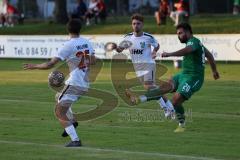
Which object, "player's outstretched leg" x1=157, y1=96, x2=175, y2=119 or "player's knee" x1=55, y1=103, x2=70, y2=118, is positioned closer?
"player's knee" x1=55, y1=103, x2=70, y2=118

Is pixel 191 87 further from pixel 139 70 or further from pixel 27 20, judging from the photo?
pixel 27 20

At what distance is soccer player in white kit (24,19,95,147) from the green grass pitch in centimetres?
44

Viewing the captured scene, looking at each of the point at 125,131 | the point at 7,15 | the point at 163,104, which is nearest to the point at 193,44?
the point at 125,131

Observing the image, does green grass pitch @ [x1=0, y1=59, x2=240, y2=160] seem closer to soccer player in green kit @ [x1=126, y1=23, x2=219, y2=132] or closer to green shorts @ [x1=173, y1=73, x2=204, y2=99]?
soccer player in green kit @ [x1=126, y1=23, x2=219, y2=132]

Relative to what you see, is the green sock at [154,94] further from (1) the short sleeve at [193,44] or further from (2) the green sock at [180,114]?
(1) the short sleeve at [193,44]

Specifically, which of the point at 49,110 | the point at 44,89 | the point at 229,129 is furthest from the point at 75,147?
the point at 44,89

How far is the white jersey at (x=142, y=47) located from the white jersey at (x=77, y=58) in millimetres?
4945

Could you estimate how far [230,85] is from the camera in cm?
2708

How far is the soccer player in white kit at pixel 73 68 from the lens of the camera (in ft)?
49.1

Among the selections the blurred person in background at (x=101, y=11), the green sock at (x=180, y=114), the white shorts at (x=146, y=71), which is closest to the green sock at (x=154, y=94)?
the white shorts at (x=146, y=71)

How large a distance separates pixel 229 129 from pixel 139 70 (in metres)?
4.12

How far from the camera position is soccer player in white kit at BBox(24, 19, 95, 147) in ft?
49.1

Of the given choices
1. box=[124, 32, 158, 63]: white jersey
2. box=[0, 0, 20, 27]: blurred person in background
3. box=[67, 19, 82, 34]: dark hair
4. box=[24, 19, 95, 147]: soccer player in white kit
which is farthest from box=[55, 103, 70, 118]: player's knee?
box=[0, 0, 20, 27]: blurred person in background

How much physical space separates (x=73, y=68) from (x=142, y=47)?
5.22 metres
